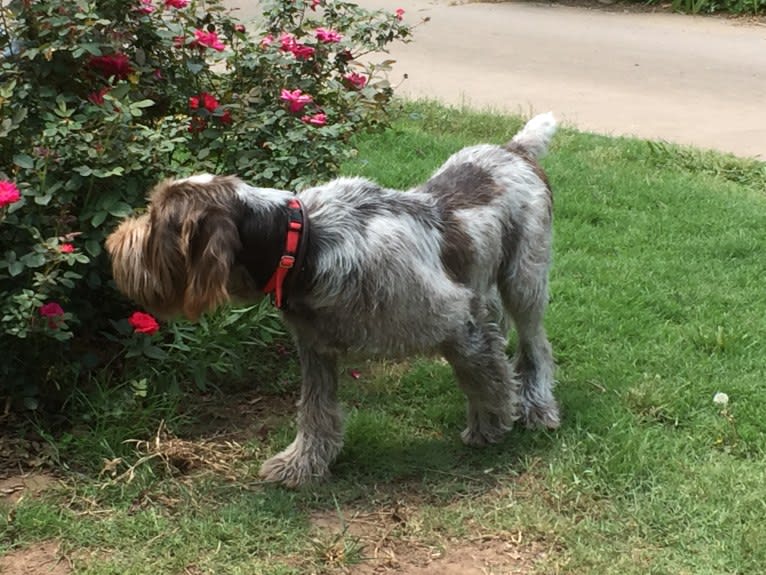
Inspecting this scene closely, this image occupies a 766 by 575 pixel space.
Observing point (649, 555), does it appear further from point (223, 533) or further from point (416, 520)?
point (223, 533)

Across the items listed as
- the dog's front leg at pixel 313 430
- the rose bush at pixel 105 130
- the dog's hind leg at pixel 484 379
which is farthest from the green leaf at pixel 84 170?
the dog's hind leg at pixel 484 379

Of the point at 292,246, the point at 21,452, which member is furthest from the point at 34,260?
the point at 292,246

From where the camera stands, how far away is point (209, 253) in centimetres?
367

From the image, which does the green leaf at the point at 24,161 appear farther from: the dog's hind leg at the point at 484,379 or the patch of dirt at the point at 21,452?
the dog's hind leg at the point at 484,379

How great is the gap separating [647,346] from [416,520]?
6.43 ft

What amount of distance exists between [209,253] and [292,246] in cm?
33

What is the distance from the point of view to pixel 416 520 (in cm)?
404

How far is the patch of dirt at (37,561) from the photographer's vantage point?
3.72m

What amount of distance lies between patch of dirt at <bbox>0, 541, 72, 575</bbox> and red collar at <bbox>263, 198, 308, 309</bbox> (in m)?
1.31

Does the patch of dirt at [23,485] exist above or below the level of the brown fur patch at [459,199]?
below

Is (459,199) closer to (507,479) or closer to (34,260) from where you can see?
(507,479)

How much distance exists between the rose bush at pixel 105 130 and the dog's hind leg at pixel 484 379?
3.72ft

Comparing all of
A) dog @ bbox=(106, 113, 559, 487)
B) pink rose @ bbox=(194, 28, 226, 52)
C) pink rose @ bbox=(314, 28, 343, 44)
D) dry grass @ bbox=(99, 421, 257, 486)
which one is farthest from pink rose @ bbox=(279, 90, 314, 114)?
dry grass @ bbox=(99, 421, 257, 486)

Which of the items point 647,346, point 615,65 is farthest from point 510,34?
point 647,346
